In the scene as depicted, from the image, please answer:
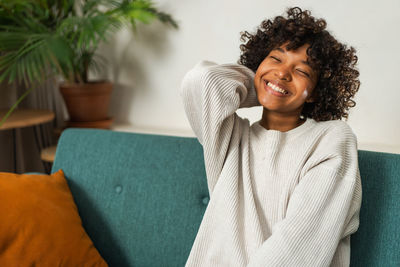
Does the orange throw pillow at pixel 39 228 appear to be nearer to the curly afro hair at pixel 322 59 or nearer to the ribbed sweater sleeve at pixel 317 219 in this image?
the ribbed sweater sleeve at pixel 317 219

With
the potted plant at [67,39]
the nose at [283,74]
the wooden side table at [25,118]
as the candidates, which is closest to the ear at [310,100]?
the nose at [283,74]

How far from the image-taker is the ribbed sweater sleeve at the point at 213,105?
3.68ft

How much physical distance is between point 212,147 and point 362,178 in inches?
16.8

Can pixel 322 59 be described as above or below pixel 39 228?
Answer: above

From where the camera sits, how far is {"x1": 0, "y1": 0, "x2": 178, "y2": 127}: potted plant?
206cm

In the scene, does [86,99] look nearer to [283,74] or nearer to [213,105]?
[213,105]

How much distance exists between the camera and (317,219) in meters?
0.96

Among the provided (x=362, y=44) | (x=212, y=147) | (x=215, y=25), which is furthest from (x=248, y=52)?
(x=215, y=25)

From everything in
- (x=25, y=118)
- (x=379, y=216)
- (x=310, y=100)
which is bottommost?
(x=25, y=118)

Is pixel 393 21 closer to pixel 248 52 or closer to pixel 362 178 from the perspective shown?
pixel 248 52

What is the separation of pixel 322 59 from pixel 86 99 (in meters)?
1.66

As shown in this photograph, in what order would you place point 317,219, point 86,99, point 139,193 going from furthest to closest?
1. point 86,99
2. point 139,193
3. point 317,219

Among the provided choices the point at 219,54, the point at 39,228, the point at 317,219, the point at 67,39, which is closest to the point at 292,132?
the point at 317,219

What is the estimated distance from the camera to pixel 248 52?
1358 millimetres
